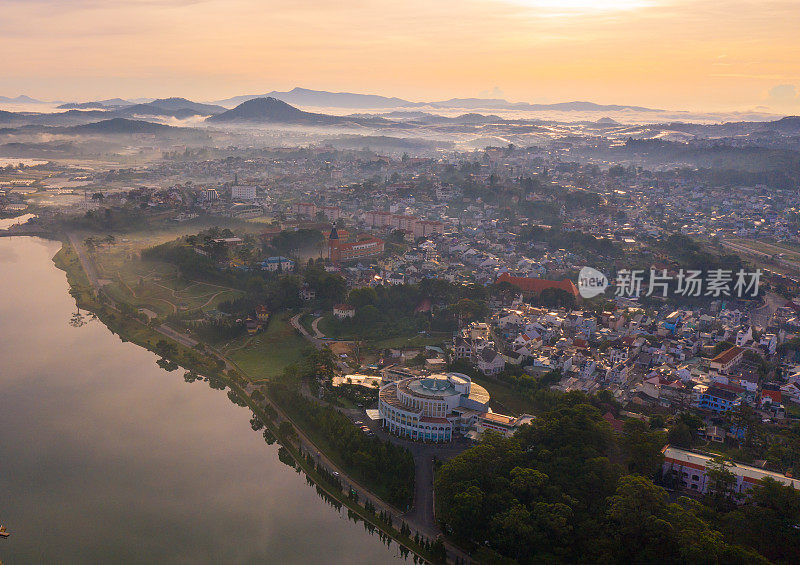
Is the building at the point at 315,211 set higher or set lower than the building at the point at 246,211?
higher

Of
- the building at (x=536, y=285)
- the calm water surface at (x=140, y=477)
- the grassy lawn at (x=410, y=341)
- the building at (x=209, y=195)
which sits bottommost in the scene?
the calm water surface at (x=140, y=477)

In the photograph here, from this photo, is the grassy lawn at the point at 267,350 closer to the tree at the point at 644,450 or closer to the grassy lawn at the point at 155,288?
the grassy lawn at the point at 155,288

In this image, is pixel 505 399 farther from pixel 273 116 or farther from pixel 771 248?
pixel 273 116

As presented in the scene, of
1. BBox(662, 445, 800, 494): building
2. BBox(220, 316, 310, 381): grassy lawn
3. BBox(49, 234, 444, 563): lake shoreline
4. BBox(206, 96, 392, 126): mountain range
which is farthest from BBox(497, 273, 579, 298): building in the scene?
BBox(206, 96, 392, 126): mountain range

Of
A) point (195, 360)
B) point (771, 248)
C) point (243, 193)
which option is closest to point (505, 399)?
point (195, 360)

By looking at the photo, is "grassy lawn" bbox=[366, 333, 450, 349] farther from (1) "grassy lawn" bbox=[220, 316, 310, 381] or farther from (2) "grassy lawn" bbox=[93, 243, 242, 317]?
(2) "grassy lawn" bbox=[93, 243, 242, 317]

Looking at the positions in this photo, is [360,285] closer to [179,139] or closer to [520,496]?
[520,496]

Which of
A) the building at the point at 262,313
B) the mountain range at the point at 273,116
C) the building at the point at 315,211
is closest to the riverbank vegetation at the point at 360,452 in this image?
the building at the point at 262,313
